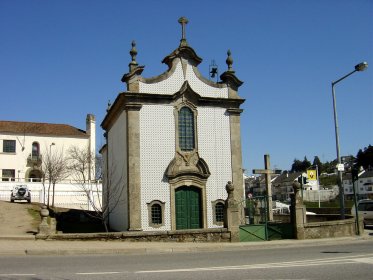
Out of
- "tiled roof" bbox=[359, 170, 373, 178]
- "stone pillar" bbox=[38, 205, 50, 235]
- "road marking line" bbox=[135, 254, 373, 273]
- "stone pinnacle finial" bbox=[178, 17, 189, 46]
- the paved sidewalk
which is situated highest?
"stone pinnacle finial" bbox=[178, 17, 189, 46]

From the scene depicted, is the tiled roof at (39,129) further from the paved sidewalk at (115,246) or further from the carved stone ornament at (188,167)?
the paved sidewalk at (115,246)

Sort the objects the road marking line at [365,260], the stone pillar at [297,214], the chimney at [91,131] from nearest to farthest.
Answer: the road marking line at [365,260] < the stone pillar at [297,214] < the chimney at [91,131]

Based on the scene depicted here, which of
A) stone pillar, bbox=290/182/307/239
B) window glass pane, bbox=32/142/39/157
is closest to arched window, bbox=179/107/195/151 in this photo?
stone pillar, bbox=290/182/307/239

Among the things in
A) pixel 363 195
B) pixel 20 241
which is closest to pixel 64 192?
pixel 20 241

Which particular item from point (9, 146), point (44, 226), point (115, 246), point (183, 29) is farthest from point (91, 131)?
point (115, 246)

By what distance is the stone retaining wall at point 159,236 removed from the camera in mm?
17859

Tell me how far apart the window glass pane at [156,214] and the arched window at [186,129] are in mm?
3284

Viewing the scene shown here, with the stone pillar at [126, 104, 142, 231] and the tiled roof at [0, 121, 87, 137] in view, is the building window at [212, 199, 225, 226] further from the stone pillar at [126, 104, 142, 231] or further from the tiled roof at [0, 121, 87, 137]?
the tiled roof at [0, 121, 87, 137]

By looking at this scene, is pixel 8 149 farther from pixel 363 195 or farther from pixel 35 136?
pixel 363 195

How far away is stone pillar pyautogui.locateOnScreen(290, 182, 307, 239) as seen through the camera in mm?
19734

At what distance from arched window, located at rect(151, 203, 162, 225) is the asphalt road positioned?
28.3ft

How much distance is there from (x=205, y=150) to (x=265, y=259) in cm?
1108

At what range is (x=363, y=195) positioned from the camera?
110625 millimetres

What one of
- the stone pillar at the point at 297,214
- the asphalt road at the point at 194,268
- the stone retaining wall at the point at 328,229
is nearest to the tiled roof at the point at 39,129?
the stone pillar at the point at 297,214
